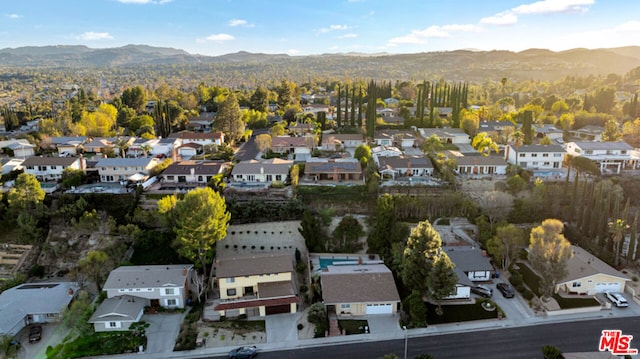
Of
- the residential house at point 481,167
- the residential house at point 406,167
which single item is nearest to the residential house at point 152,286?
the residential house at point 406,167

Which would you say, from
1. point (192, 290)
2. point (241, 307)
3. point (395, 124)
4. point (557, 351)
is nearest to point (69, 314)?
point (192, 290)

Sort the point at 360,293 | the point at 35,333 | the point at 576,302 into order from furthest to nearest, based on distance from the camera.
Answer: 1. the point at 576,302
2. the point at 360,293
3. the point at 35,333

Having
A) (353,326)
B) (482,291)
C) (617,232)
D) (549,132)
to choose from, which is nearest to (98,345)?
(353,326)

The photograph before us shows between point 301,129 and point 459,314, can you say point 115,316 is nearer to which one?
point 459,314

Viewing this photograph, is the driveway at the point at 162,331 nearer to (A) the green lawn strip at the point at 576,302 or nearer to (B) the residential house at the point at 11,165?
(A) the green lawn strip at the point at 576,302

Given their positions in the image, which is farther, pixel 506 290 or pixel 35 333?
pixel 506 290

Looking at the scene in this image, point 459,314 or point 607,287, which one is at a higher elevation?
point 607,287
